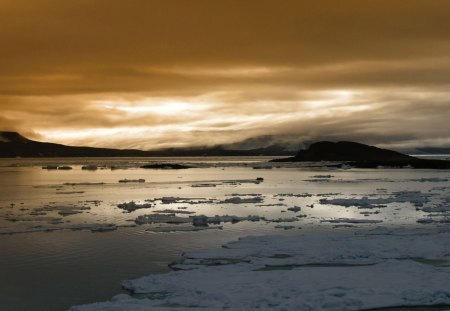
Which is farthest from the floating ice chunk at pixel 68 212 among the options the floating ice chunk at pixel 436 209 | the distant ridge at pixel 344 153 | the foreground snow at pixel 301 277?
the distant ridge at pixel 344 153

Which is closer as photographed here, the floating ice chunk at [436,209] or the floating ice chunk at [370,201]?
the floating ice chunk at [436,209]

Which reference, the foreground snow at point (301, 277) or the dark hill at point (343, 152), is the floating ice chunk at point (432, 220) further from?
the dark hill at point (343, 152)

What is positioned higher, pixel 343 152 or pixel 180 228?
pixel 343 152

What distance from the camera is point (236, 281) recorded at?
13.0m

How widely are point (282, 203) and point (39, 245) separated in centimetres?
1881

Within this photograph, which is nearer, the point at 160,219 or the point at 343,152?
the point at 160,219

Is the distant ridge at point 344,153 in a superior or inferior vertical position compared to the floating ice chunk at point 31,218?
superior

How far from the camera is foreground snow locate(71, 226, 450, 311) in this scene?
11320 millimetres

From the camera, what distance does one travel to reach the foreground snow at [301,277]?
11320mm

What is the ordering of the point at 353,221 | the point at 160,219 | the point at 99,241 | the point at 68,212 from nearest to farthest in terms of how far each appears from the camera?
the point at 99,241 < the point at 353,221 < the point at 160,219 < the point at 68,212

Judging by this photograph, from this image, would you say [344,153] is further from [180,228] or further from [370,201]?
[180,228]

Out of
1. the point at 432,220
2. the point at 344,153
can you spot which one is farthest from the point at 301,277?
the point at 344,153

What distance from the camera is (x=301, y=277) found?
43.7 ft

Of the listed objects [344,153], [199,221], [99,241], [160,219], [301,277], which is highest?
[344,153]
